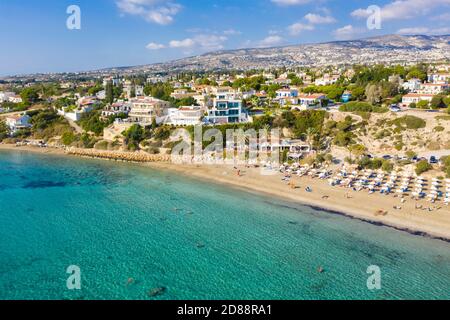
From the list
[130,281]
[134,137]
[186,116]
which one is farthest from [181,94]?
[130,281]

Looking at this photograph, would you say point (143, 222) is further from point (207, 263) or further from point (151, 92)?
point (151, 92)

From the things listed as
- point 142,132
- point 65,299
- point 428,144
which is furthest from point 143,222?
point 428,144

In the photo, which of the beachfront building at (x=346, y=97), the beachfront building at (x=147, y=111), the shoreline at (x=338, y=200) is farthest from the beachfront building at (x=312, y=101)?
the shoreline at (x=338, y=200)

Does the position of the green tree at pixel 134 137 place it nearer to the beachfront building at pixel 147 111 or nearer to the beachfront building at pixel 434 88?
the beachfront building at pixel 147 111

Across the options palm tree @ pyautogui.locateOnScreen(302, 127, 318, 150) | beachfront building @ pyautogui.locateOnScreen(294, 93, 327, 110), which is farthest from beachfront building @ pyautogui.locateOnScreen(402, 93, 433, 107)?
palm tree @ pyautogui.locateOnScreen(302, 127, 318, 150)

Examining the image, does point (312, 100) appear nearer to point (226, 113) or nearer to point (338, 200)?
point (226, 113)

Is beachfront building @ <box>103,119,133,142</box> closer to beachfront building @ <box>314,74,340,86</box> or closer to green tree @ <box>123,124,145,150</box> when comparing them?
green tree @ <box>123,124,145,150</box>
